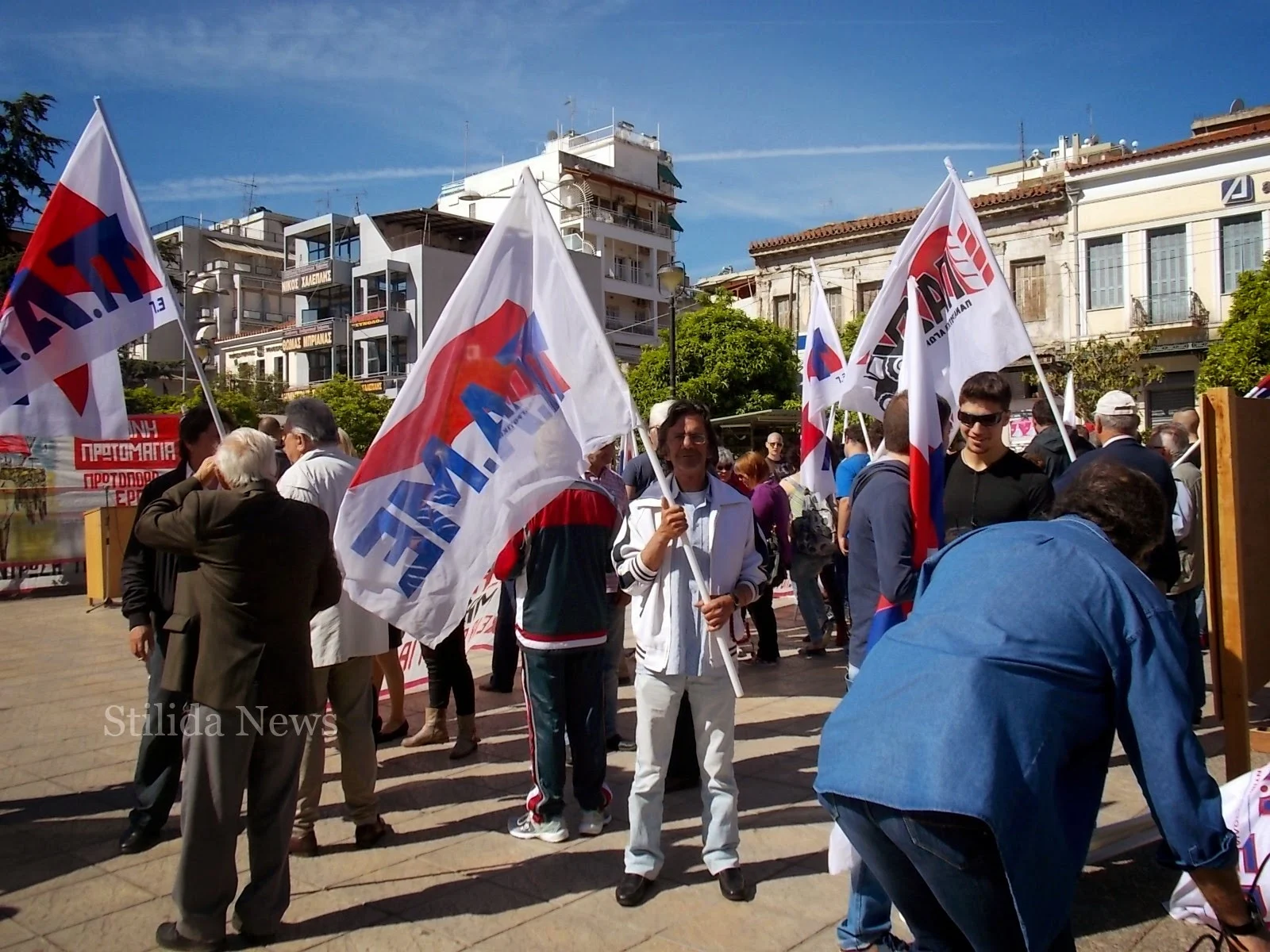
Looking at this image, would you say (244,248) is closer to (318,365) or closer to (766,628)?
(318,365)

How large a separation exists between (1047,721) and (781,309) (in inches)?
1491

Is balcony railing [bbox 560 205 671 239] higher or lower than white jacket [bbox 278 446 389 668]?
higher

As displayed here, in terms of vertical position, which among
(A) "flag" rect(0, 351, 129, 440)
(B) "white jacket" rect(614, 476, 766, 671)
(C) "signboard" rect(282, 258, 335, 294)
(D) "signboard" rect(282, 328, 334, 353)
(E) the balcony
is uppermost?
(C) "signboard" rect(282, 258, 335, 294)

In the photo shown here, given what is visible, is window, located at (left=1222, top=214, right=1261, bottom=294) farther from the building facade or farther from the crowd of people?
the crowd of people

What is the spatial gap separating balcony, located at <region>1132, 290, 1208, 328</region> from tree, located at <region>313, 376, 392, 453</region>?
27.8m

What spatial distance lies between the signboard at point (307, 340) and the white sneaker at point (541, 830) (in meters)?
59.6

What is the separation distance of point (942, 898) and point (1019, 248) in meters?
33.5

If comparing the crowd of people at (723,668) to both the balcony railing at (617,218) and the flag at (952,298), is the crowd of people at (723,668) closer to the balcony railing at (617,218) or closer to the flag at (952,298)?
the flag at (952,298)

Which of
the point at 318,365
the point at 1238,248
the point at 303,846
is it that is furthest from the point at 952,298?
the point at 318,365

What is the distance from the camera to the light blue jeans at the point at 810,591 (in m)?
8.97

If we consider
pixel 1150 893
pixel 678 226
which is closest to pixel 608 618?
pixel 1150 893

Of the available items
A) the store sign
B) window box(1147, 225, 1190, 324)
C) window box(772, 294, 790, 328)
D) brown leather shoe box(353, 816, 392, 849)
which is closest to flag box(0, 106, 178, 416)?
brown leather shoe box(353, 816, 392, 849)

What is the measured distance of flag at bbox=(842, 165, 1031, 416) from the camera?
5.50 meters

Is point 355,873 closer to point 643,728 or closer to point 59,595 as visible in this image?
point 643,728
